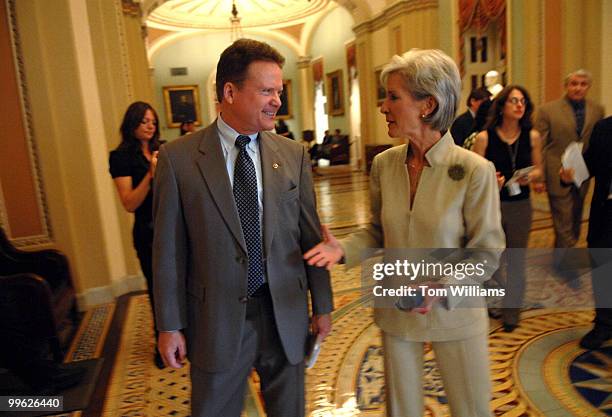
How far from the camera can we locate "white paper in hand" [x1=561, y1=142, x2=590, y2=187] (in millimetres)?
2832

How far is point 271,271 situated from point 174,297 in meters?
0.33

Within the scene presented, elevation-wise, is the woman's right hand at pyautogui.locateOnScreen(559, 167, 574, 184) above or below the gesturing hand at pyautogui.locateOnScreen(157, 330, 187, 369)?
above

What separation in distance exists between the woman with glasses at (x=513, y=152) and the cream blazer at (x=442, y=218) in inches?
70.4

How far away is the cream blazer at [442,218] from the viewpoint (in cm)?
140

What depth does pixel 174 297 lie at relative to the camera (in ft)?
4.91

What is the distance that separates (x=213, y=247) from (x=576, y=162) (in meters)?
2.45

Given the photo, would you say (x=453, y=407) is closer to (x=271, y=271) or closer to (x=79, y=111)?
(x=271, y=271)

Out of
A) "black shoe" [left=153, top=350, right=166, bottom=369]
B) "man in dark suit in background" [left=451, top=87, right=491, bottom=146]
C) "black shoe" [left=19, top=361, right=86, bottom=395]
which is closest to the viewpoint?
"black shoe" [left=19, top=361, right=86, bottom=395]

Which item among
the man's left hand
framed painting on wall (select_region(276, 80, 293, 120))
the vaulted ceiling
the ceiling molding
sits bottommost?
the man's left hand

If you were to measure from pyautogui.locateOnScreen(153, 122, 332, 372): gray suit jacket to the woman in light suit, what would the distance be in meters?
0.17

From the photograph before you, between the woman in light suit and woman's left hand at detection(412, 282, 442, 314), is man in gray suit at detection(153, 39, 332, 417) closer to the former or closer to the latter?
the woman in light suit

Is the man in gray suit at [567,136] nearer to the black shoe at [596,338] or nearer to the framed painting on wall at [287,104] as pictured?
the black shoe at [596,338]

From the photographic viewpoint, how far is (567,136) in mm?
4207

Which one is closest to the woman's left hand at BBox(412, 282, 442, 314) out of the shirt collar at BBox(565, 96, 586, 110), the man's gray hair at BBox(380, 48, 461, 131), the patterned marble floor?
the man's gray hair at BBox(380, 48, 461, 131)
